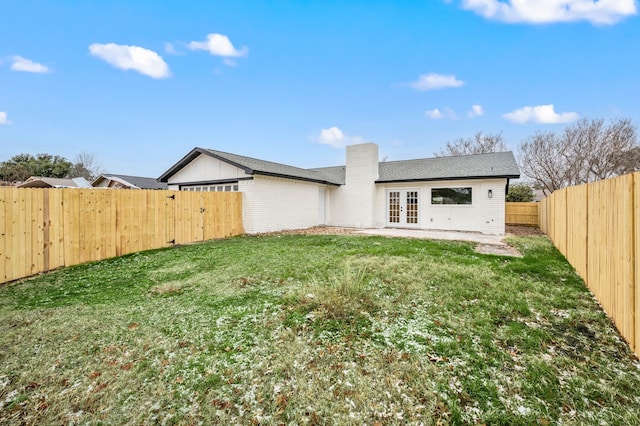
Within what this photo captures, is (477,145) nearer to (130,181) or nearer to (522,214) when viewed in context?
(522,214)

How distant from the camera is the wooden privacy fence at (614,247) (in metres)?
2.57

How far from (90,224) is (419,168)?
43.9 feet

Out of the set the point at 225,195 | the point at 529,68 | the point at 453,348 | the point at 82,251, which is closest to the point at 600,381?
the point at 453,348

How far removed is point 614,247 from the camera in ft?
10.1

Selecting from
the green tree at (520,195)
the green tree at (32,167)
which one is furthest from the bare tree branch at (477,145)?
the green tree at (32,167)

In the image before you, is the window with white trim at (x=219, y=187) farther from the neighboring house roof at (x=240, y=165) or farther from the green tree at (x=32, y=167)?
the green tree at (x=32, y=167)

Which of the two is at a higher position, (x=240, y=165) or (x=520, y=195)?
(x=240, y=165)

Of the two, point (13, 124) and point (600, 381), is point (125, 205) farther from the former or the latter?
point (13, 124)

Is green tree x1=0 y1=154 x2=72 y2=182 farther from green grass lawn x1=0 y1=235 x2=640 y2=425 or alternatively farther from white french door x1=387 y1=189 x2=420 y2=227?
white french door x1=387 y1=189 x2=420 y2=227

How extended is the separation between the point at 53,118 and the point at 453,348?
31.5 metres

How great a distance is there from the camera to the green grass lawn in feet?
6.37

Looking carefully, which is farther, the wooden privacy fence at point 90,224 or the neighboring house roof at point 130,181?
the neighboring house roof at point 130,181

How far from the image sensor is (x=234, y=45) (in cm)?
1249

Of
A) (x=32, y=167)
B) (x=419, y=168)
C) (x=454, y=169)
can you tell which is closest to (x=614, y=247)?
(x=454, y=169)
